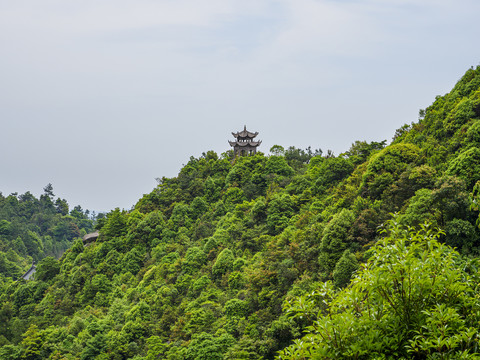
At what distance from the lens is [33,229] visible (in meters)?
59.7

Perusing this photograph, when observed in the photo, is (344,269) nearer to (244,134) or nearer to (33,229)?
(244,134)

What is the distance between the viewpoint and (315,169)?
88.0ft

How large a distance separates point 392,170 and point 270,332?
6.91 meters

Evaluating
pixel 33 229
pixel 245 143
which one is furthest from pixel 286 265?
pixel 33 229

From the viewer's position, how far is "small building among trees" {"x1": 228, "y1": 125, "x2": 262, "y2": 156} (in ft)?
126

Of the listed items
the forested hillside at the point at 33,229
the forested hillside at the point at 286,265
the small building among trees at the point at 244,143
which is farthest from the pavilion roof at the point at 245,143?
the forested hillside at the point at 33,229

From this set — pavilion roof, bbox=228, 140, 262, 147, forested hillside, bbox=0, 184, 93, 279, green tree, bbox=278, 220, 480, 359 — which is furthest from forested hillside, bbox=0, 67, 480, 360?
forested hillside, bbox=0, 184, 93, 279

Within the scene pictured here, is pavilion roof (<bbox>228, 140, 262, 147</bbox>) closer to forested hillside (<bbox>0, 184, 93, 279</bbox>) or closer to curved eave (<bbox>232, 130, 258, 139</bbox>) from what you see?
curved eave (<bbox>232, 130, 258, 139</bbox>)

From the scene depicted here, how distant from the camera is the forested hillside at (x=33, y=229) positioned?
4988 centimetres

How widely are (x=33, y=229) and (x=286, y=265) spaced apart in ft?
160

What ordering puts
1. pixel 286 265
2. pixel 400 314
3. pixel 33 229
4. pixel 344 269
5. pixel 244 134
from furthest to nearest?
pixel 33 229
pixel 244 134
pixel 286 265
pixel 344 269
pixel 400 314

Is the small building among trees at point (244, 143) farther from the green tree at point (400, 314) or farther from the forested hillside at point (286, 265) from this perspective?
the green tree at point (400, 314)

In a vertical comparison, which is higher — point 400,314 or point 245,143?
point 245,143

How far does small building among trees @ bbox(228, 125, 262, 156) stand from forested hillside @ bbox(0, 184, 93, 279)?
23039 mm
